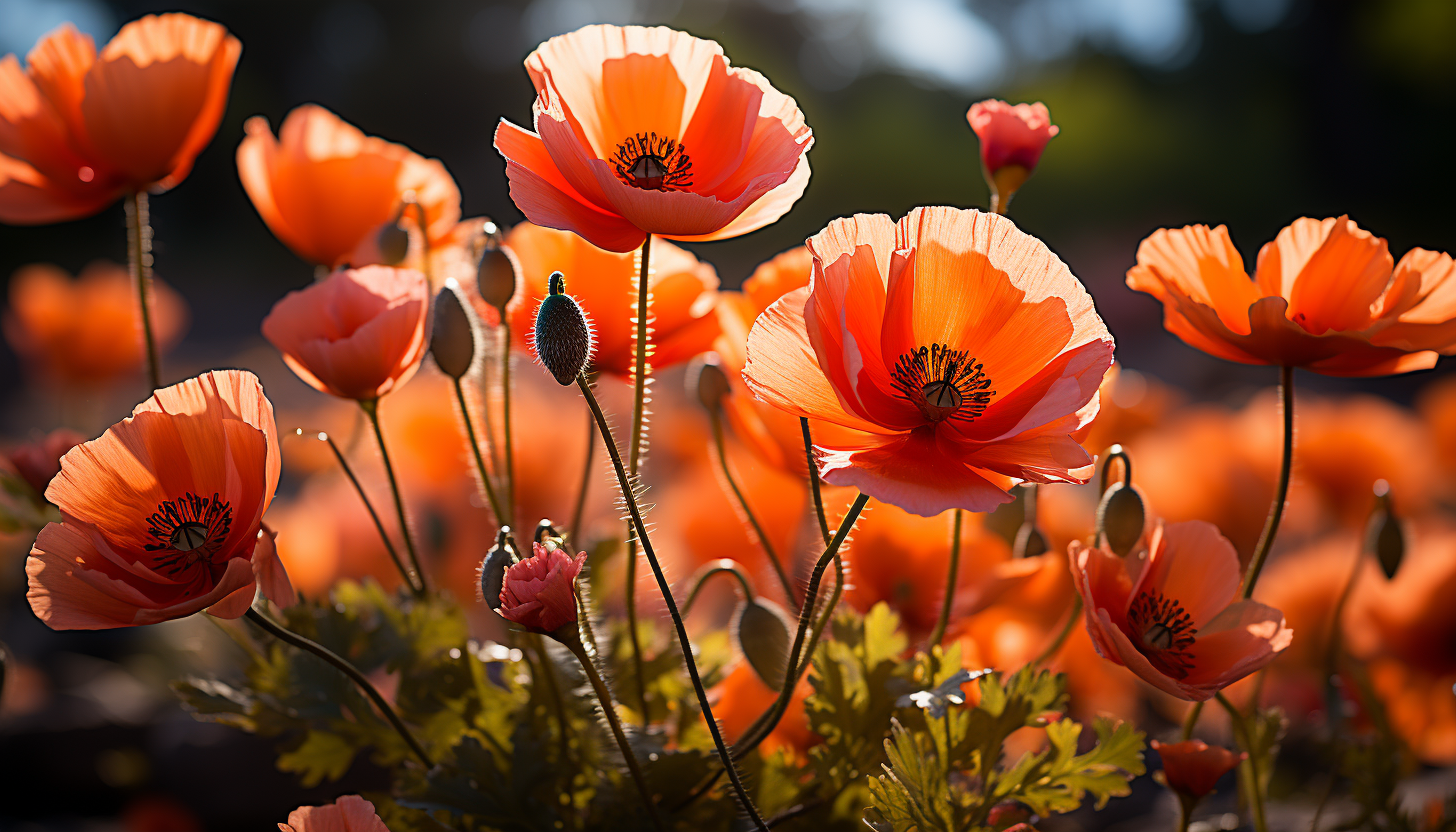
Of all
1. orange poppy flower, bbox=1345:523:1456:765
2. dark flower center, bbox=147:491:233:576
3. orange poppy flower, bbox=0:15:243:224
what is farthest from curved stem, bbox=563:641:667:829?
orange poppy flower, bbox=1345:523:1456:765

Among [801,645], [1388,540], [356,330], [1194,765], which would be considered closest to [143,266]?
[356,330]

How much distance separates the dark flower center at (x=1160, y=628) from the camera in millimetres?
808

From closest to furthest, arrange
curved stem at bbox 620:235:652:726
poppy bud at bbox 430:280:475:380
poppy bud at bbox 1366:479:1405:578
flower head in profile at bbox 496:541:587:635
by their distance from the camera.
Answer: flower head in profile at bbox 496:541:587:635 → curved stem at bbox 620:235:652:726 → poppy bud at bbox 430:280:475:380 → poppy bud at bbox 1366:479:1405:578

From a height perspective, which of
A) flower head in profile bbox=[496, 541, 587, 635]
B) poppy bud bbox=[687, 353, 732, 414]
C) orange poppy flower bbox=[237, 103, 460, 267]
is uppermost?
orange poppy flower bbox=[237, 103, 460, 267]

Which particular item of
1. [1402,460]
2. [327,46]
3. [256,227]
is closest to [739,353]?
[1402,460]

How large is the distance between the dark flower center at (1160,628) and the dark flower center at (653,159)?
502mm

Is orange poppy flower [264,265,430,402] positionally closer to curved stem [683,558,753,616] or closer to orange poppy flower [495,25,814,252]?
orange poppy flower [495,25,814,252]

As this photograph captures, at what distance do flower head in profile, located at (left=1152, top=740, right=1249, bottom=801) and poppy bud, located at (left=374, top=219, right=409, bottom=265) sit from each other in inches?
33.6

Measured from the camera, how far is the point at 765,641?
2.93 feet

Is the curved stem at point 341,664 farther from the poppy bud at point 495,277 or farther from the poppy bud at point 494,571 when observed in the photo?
the poppy bud at point 495,277

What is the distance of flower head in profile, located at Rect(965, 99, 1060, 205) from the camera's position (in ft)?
3.03

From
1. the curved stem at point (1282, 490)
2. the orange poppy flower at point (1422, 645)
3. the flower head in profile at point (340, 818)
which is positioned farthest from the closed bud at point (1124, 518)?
the orange poppy flower at point (1422, 645)

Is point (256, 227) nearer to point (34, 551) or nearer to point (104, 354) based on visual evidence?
point (104, 354)

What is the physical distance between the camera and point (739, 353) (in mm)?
937
